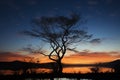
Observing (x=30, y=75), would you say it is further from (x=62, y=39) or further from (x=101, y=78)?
(x=62, y=39)

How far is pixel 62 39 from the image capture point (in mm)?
41000

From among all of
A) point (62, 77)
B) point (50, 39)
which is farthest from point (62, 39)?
point (62, 77)

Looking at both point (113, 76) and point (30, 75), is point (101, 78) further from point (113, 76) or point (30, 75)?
point (30, 75)

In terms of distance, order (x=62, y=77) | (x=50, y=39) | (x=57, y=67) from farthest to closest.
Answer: (x=50, y=39), (x=57, y=67), (x=62, y=77)

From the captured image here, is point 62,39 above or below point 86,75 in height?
above

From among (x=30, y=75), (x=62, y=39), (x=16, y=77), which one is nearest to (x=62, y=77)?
(x=30, y=75)

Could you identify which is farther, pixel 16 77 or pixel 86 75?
pixel 86 75

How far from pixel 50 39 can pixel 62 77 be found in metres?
10.4

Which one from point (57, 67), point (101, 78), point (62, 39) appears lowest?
point (101, 78)

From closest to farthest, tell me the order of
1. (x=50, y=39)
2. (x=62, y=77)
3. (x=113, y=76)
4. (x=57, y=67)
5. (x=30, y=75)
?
(x=113, y=76), (x=30, y=75), (x=62, y=77), (x=57, y=67), (x=50, y=39)

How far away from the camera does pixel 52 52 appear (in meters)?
40.5

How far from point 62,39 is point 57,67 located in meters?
4.19

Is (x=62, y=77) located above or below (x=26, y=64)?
below

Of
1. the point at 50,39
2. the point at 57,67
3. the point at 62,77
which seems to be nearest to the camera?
the point at 62,77
